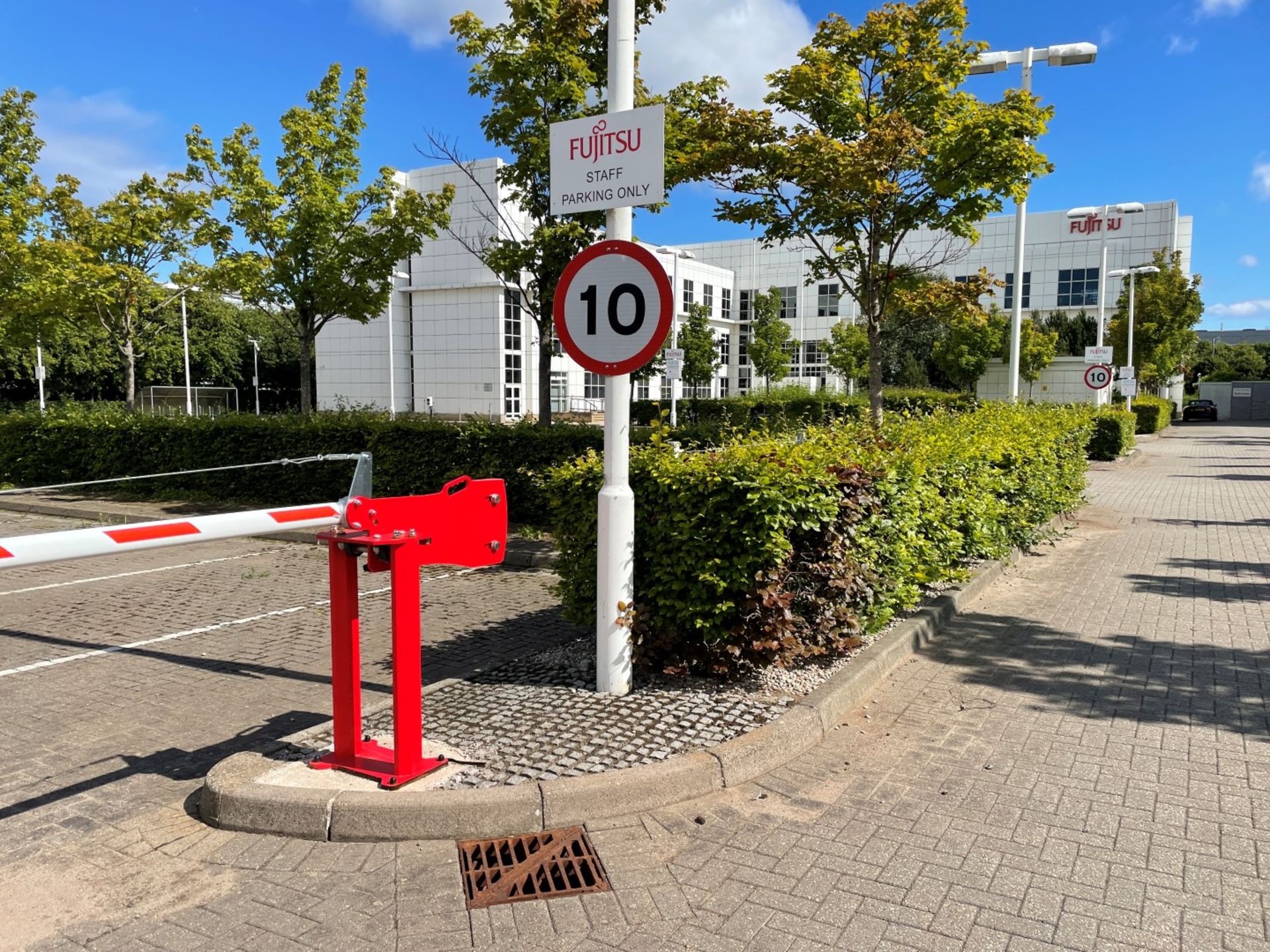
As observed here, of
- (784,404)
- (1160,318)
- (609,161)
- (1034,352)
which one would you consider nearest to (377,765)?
(609,161)

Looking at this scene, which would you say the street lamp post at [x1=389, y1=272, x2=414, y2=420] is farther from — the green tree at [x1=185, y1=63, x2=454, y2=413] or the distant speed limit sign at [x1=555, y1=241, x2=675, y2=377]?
the distant speed limit sign at [x1=555, y1=241, x2=675, y2=377]

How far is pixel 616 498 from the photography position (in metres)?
4.70

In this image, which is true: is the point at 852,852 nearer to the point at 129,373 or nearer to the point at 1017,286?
the point at 1017,286

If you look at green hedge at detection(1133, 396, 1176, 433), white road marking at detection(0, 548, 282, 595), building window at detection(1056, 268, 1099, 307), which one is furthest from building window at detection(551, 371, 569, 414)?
building window at detection(1056, 268, 1099, 307)

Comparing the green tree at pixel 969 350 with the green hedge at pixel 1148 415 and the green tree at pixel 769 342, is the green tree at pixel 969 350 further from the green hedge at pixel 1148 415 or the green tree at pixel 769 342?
the green tree at pixel 769 342

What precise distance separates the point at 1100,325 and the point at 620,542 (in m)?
35.1

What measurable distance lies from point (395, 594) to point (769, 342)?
47535 mm

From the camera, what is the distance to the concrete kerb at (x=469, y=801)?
3553mm

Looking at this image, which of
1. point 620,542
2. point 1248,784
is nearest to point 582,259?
point 620,542

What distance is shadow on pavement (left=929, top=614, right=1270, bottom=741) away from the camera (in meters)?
5.00

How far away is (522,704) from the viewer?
15.5 feet

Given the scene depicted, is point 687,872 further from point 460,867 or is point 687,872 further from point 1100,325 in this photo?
point 1100,325

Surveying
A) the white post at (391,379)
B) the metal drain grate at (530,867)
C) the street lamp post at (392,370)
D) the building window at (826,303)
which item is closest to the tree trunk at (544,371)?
the metal drain grate at (530,867)

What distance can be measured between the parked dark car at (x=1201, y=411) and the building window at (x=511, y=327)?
47239mm
